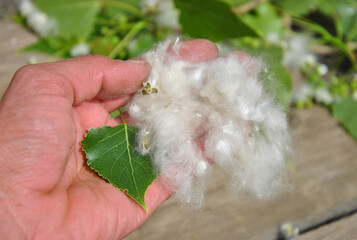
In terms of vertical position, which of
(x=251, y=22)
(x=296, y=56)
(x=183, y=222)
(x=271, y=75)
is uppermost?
(x=271, y=75)

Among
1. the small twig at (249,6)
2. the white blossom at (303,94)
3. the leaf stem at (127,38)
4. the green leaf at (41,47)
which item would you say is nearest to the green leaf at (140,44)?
the leaf stem at (127,38)

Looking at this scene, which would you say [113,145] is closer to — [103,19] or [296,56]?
[103,19]

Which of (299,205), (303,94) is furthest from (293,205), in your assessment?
(303,94)

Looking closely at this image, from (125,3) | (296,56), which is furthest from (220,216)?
(125,3)

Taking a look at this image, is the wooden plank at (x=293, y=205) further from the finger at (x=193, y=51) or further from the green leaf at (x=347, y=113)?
the finger at (x=193, y=51)

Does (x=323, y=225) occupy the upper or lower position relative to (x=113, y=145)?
lower

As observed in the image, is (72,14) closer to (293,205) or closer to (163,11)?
(163,11)
